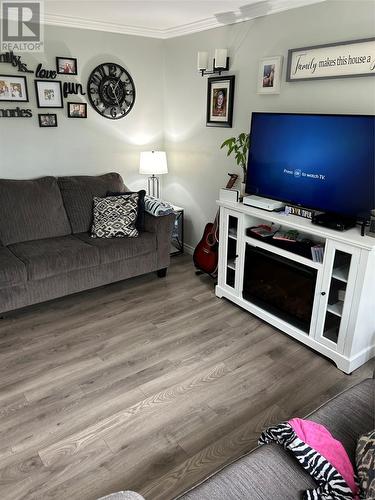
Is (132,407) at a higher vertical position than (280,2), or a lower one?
lower

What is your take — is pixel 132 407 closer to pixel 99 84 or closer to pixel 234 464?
pixel 234 464

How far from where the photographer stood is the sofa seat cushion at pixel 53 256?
8.92 feet

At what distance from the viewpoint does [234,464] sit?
1.13 m

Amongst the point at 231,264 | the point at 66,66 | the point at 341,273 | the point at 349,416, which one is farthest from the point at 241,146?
the point at 349,416

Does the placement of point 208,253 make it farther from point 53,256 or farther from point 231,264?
point 53,256

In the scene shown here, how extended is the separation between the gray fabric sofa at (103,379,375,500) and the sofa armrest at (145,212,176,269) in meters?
2.26

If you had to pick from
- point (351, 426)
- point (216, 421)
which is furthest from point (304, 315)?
point (351, 426)

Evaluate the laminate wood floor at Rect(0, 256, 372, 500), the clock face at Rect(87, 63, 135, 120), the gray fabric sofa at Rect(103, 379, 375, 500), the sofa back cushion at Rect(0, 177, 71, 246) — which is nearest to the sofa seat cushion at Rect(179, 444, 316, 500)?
the gray fabric sofa at Rect(103, 379, 375, 500)

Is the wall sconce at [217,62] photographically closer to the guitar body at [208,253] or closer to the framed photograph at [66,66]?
the framed photograph at [66,66]

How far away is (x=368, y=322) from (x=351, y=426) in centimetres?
111

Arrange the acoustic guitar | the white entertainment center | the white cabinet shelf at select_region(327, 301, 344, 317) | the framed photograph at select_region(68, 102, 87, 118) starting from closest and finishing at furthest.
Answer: the white entertainment center → the white cabinet shelf at select_region(327, 301, 344, 317) → the acoustic guitar → the framed photograph at select_region(68, 102, 87, 118)

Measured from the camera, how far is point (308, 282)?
2.41 metres

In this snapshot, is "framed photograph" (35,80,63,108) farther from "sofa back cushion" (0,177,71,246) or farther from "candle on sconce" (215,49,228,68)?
"candle on sconce" (215,49,228,68)

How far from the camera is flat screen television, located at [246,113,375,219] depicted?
2.13m
